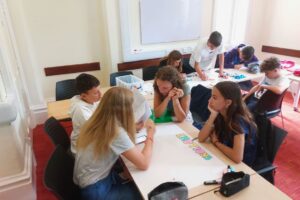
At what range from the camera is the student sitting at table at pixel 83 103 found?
1644 millimetres

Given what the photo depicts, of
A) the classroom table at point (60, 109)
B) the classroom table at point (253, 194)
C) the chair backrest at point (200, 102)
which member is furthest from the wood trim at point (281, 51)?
the classroom table at point (253, 194)

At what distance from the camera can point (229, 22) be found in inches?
177

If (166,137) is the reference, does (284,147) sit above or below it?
below

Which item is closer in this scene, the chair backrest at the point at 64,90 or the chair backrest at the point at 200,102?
the chair backrest at the point at 200,102

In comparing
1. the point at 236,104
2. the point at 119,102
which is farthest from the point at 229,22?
the point at 119,102

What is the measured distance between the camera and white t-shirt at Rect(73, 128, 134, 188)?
4.04 ft

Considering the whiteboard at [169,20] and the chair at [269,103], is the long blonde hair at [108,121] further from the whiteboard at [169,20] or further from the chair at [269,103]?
the whiteboard at [169,20]

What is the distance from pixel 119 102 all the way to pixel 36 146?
7.03 ft

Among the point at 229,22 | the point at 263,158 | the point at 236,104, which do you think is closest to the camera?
the point at 236,104

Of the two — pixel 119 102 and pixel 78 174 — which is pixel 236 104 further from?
pixel 78 174

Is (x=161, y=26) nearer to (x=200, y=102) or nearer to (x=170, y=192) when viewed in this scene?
(x=200, y=102)

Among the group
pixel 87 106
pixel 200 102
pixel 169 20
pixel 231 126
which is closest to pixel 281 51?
pixel 169 20

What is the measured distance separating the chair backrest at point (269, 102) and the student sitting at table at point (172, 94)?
1.10 metres

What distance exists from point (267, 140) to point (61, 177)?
53.2 inches
